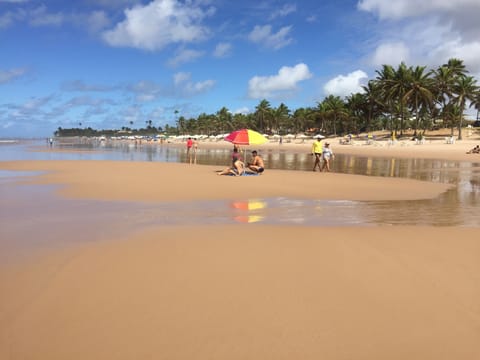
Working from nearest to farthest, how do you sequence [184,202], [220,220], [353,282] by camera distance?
1. [353,282]
2. [220,220]
3. [184,202]

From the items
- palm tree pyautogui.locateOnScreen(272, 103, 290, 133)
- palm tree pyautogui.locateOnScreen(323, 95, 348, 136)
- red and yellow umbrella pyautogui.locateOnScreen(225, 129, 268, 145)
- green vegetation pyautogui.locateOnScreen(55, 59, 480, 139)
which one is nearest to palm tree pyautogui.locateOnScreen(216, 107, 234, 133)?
green vegetation pyautogui.locateOnScreen(55, 59, 480, 139)

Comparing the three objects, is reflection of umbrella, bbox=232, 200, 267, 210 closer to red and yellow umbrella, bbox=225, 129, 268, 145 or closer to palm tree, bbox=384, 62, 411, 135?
red and yellow umbrella, bbox=225, 129, 268, 145

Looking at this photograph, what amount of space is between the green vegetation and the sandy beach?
4972 centimetres

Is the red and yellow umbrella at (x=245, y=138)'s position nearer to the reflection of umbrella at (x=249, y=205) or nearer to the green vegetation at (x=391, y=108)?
the reflection of umbrella at (x=249, y=205)

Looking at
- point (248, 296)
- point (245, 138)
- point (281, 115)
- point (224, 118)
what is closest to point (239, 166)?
point (245, 138)

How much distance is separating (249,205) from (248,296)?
194 inches

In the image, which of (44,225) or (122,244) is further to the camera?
(44,225)

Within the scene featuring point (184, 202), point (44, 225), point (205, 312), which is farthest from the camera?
point (184, 202)

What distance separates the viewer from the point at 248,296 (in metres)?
3.37

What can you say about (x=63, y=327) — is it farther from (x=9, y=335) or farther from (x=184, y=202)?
(x=184, y=202)

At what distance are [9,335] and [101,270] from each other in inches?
50.7

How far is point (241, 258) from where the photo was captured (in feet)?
14.5

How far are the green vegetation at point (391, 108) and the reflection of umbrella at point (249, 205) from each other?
47.1 meters

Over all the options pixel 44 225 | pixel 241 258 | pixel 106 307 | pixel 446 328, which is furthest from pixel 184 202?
pixel 446 328
